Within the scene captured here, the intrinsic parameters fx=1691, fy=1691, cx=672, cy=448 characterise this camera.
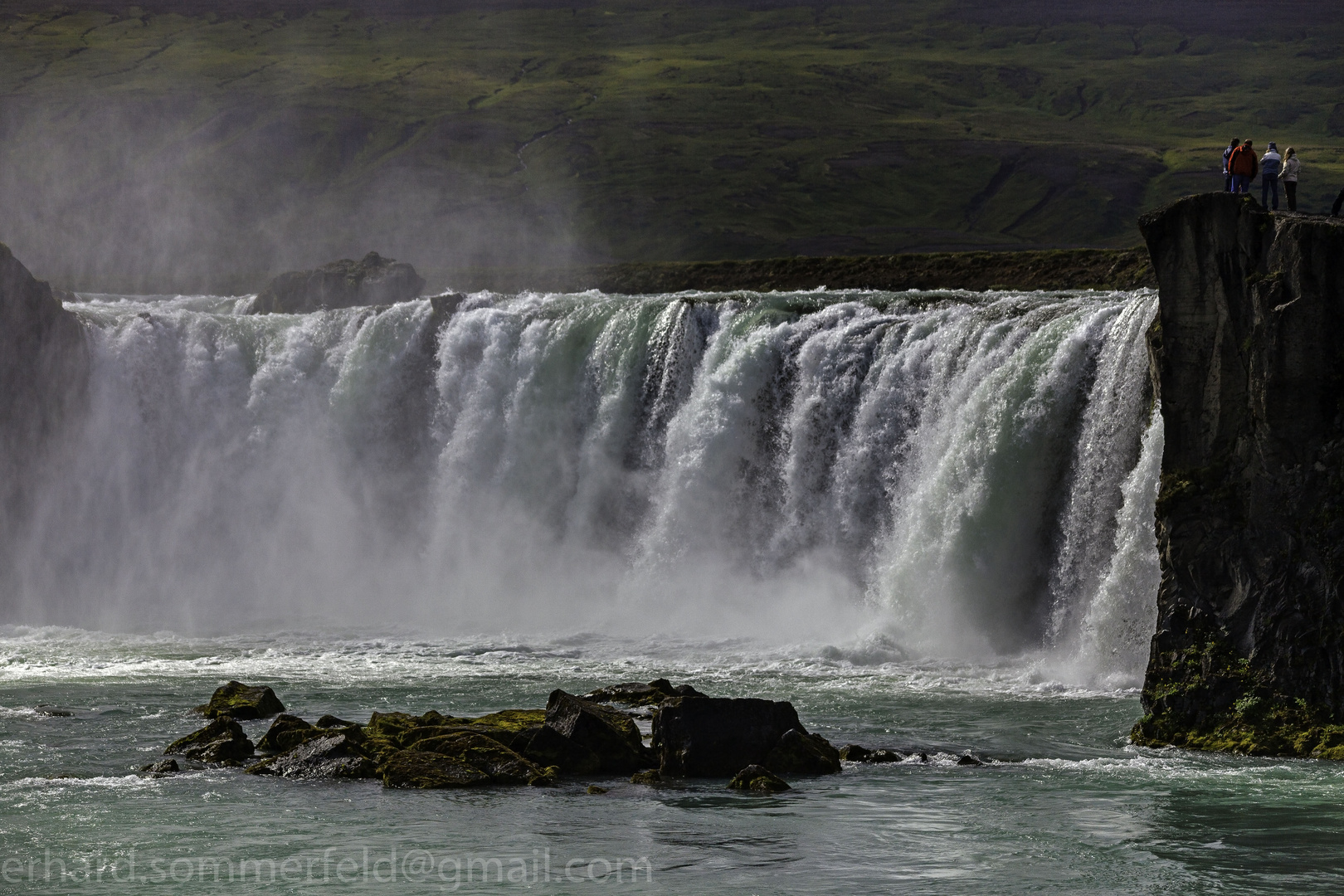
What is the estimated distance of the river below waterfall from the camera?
1748 cm

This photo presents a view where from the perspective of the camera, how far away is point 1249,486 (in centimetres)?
2188

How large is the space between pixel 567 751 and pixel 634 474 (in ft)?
61.8

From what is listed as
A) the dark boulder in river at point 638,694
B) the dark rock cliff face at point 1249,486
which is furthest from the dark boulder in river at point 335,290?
the dark rock cliff face at point 1249,486

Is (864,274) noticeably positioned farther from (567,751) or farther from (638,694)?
(567,751)

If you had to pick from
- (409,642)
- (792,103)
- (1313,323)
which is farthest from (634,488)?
(792,103)

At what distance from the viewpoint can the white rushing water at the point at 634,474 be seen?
3017 cm

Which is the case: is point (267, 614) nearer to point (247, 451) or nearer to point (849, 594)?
point (247, 451)

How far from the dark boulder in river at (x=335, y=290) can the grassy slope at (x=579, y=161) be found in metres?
41.6

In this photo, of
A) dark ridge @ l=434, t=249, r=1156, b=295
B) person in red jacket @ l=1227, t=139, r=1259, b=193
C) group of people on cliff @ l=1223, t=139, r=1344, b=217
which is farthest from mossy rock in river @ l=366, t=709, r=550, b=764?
dark ridge @ l=434, t=249, r=1156, b=295

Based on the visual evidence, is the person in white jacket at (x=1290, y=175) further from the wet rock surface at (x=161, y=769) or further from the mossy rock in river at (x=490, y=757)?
the wet rock surface at (x=161, y=769)

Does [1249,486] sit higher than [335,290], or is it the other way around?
[335,290]

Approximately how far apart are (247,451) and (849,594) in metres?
19.2

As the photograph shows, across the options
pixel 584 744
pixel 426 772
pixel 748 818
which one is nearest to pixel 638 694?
pixel 584 744

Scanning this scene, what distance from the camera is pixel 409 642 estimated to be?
35.1 metres
